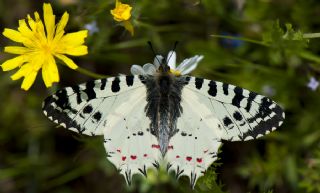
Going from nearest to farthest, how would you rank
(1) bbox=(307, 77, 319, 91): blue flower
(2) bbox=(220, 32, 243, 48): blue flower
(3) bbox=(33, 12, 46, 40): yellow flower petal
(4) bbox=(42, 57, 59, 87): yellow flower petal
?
(4) bbox=(42, 57, 59, 87): yellow flower petal < (3) bbox=(33, 12, 46, 40): yellow flower petal < (1) bbox=(307, 77, 319, 91): blue flower < (2) bbox=(220, 32, 243, 48): blue flower

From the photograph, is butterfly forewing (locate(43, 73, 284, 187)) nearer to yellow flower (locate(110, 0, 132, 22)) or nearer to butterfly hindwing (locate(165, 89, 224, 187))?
butterfly hindwing (locate(165, 89, 224, 187))

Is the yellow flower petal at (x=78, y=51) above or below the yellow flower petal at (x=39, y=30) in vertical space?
below

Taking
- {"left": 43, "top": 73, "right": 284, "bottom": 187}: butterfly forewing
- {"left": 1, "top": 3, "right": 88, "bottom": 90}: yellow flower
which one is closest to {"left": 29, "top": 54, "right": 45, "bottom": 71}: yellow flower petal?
{"left": 1, "top": 3, "right": 88, "bottom": 90}: yellow flower

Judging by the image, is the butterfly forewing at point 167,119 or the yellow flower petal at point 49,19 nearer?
the butterfly forewing at point 167,119

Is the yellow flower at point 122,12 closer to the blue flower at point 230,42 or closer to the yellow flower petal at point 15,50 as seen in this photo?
the yellow flower petal at point 15,50

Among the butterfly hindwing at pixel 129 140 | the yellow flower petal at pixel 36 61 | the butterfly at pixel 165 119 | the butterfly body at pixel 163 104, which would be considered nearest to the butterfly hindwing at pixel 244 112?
the butterfly at pixel 165 119

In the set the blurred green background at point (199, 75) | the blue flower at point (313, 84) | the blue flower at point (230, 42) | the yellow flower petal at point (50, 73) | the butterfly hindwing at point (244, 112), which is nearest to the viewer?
the butterfly hindwing at point (244, 112)

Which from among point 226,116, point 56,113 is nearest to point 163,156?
point 226,116

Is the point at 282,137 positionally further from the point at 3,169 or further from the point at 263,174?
the point at 3,169
